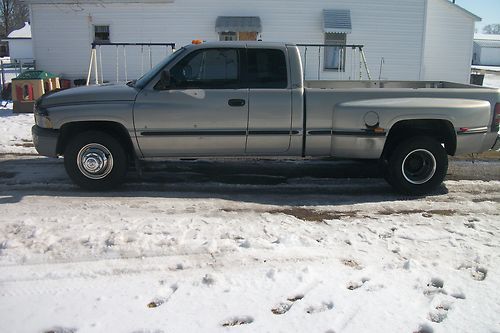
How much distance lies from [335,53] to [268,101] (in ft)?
52.7

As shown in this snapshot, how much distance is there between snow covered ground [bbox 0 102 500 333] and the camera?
3.60 m

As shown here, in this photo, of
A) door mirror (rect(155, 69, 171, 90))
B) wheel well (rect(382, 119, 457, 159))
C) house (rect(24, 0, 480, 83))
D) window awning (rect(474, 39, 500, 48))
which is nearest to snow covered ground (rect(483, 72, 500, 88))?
house (rect(24, 0, 480, 83))

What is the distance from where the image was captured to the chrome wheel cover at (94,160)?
21.4ft

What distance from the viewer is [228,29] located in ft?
65.5

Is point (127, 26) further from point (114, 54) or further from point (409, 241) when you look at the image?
point (409, 241)

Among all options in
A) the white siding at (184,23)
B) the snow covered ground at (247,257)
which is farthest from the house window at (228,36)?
the snow covered ground at (247,257)

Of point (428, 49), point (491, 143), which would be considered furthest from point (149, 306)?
point (428, 49)

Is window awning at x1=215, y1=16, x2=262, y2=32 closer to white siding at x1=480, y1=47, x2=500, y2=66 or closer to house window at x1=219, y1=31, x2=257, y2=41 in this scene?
house window at x1=219, y1=31, x2=257, y2=41

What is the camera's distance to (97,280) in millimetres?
4102

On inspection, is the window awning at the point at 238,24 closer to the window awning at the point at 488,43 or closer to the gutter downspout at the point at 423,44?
the gutter downspout at the point at 423,44

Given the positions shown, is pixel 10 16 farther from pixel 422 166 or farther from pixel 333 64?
pixel 422 166

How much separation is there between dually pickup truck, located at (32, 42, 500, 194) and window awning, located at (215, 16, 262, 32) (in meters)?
13.9

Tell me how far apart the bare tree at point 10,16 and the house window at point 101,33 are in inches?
2226

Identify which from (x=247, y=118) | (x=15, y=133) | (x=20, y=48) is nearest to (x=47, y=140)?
(x=247, y=118)
